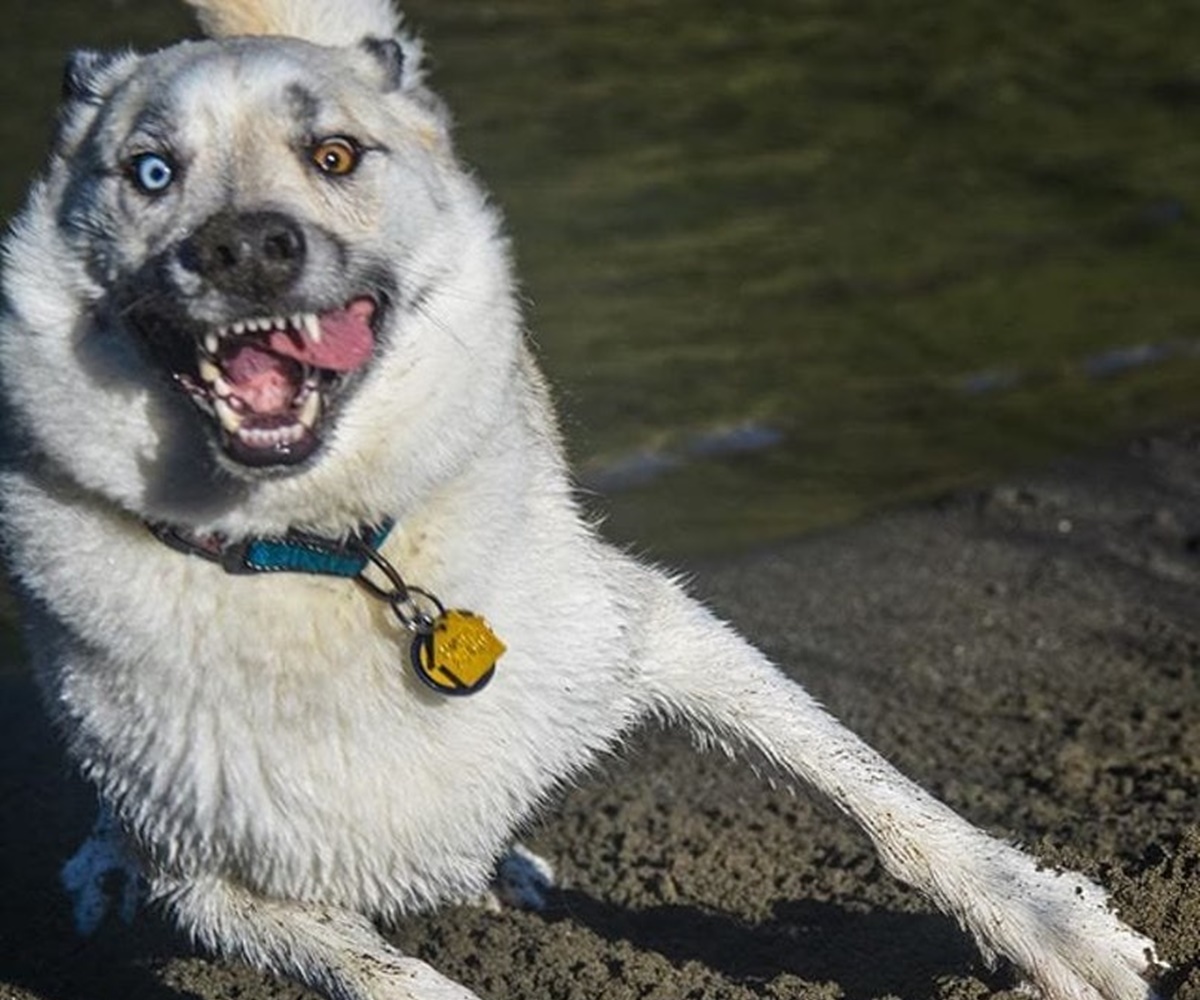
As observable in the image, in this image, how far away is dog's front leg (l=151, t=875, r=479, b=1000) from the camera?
475 centimetres

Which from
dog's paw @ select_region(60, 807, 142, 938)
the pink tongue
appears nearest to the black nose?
the pink tongue

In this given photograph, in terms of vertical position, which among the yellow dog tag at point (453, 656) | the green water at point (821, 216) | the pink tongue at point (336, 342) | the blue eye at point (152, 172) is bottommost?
the green water at point (821, 216)

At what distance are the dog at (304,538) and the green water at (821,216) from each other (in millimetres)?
3575

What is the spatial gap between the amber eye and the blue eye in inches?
10.2

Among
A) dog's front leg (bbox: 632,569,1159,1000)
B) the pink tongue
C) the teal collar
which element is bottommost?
dog's front leg (bbox: 632,569,1159,1000)

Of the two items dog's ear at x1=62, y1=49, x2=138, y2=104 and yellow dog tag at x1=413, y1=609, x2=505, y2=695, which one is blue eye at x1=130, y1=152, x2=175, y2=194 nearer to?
dog's ear at x1=62, y1=49, x2=138, y2=104

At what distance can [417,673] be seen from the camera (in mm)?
4770

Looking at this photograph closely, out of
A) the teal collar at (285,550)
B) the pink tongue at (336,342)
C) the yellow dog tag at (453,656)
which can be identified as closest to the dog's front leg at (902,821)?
the yellow dog tag at (453,656)

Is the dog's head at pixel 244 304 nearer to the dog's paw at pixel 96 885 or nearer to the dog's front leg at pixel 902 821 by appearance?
the dog's front leg at pixel 902 821

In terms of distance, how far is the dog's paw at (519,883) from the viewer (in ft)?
19.6

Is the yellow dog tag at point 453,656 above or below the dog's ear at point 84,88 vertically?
below

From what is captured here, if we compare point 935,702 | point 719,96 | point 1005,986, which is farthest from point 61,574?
point 719,96

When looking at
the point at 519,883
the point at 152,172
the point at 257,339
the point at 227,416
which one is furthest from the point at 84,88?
the point at 519,883

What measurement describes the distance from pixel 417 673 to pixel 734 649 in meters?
0.85
